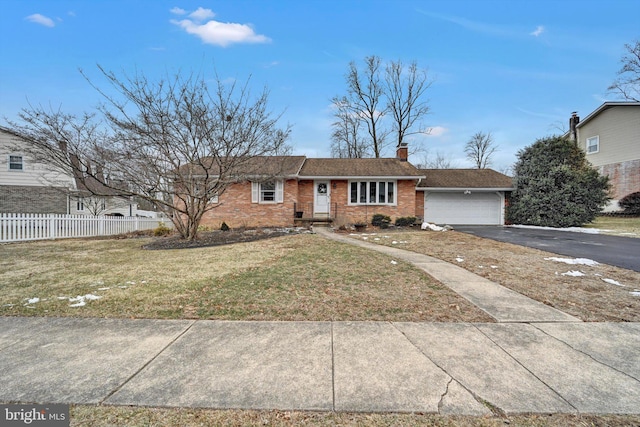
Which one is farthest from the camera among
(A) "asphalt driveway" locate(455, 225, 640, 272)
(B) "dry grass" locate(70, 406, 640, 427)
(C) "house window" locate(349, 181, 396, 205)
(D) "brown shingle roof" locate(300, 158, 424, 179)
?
(C) "house window" locate(349, 181, 396, 205)

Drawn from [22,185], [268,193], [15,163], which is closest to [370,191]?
[268,193]

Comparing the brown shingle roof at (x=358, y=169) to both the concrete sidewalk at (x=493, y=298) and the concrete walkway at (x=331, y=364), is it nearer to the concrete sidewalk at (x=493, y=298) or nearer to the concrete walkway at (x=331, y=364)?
the concrete sidewalk at (x=493, y=298)

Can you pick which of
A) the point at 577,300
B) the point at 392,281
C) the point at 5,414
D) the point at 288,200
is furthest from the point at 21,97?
the point at 577,300

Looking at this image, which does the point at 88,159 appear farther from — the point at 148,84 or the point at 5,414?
the point at 5,414

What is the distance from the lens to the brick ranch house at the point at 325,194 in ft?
55.2

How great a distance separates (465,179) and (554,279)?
15.2 m

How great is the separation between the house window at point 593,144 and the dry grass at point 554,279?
22612 mm

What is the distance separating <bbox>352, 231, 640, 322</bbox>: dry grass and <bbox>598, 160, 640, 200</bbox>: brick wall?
19.9 m

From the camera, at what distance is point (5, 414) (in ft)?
7.07

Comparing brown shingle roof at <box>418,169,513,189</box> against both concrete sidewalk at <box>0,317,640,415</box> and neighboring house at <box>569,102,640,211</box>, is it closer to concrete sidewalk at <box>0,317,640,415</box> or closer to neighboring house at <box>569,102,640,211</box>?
neighboring house at <box>569,102,640,211</box>

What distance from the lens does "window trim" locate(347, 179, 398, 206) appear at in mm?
17453

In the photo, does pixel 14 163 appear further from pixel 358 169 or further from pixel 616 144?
pixel 616 144

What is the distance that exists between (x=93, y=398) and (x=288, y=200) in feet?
48.4

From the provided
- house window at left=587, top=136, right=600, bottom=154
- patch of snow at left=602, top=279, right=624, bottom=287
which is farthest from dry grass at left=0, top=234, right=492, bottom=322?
house window at left=587, top=136, right=600, bottom=154
